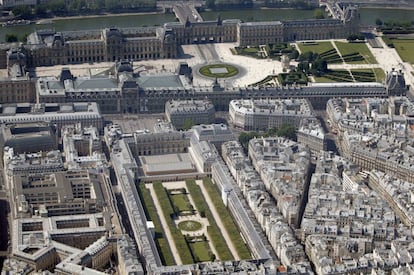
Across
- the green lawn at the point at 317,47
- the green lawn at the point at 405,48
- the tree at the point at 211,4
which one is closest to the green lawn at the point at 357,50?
the green lawn at the point at 317,47

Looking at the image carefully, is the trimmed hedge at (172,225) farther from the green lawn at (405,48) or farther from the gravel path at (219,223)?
the green lawn at (405,48)

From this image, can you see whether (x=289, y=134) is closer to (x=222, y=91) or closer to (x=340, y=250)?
(x=222, y=91)

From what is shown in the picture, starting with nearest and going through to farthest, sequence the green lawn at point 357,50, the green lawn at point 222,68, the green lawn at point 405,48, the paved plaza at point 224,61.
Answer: the paved plaza at point 224,61
the green lawn at point 222,68
the green lawn at point 357,50
the green lawn at point 405,48

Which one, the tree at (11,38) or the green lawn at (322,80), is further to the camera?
the tree at (11,38)

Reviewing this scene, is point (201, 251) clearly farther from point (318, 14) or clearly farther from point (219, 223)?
point (318, 14)

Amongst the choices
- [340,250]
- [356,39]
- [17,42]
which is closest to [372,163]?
[340,250]

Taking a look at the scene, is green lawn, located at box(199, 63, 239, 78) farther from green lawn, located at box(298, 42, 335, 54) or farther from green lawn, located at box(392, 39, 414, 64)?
green lawn, located at box(392, 39, 414, 64)
